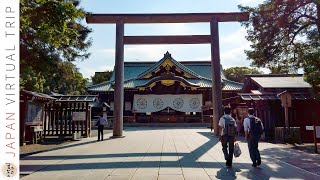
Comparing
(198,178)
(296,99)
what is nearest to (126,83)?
(296,99)

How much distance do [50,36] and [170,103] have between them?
85.1 ft

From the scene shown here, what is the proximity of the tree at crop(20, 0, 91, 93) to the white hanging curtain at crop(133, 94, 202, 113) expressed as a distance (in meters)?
15.7

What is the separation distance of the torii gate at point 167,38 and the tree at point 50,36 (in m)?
1.78

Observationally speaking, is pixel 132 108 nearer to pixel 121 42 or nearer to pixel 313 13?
pixel 121 42

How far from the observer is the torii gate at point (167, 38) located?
1557cm

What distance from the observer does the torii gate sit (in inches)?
613

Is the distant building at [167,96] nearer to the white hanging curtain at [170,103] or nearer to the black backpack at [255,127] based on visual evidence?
the white hanging curtain at [170,103]

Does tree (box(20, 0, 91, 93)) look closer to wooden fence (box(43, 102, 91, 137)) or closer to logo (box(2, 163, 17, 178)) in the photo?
wooden fence (box(43, 102, 91, 137))

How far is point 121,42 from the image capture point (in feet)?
53.4

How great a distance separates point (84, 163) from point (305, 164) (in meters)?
5.97

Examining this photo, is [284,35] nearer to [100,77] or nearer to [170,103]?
[170,103]

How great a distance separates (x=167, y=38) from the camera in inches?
628

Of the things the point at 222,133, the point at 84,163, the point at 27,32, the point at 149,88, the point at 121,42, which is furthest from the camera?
the point at 149,88

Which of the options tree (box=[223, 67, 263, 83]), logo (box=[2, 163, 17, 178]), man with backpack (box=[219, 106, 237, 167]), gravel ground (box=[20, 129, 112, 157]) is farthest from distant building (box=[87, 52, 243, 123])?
logo (box=[2, 163, 17, 178])
